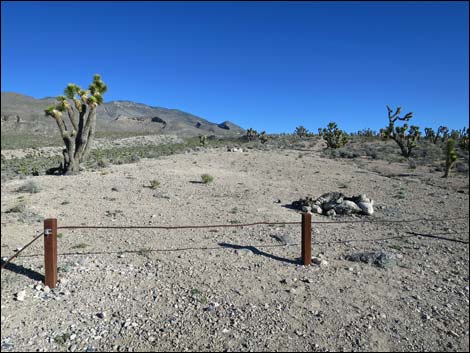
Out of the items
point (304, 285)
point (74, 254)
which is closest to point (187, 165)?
point (74, 254)

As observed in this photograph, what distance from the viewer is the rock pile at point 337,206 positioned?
10234 millimetres

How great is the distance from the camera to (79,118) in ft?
59.3

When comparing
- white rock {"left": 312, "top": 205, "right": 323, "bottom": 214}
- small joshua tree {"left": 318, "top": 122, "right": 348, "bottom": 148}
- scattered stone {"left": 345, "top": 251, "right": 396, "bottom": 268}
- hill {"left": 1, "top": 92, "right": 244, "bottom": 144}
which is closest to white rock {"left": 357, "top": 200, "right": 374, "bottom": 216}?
white rock {"left": 312, "top": 205, "right": 323, "bottom": 214}

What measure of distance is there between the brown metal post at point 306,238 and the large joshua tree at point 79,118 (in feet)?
45.0

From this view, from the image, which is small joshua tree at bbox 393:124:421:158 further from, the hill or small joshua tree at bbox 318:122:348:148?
the hill

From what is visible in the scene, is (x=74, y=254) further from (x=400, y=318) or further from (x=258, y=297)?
(x=400, y=318)

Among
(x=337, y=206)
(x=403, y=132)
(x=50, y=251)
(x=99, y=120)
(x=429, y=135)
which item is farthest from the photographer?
(x=99, y=120)

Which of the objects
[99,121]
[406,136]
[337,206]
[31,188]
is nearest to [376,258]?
[337,206]

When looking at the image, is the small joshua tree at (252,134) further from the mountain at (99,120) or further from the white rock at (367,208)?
the white rock at (367,208)

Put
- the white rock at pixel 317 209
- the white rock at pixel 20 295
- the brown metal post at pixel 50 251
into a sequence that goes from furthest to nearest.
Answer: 1. the white rock at pixel 317 209
2. the brown metal post at pixel 50 251
3. the white rock at pixel 20 295

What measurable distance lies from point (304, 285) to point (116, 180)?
11130mm

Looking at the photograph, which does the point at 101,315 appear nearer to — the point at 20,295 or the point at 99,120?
the point at 20,295

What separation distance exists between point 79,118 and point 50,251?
14624 mm

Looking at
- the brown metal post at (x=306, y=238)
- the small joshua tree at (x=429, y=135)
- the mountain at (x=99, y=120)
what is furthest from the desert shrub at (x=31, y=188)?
the small joshua tree at (x=429, y=135)
